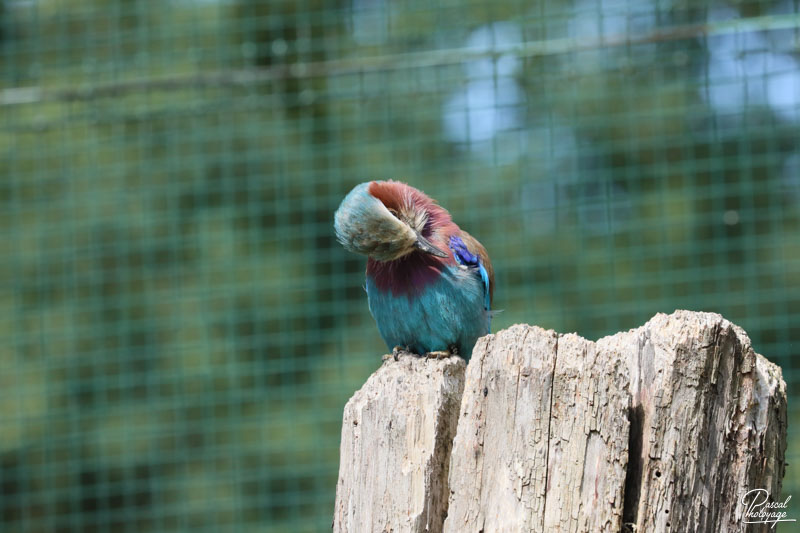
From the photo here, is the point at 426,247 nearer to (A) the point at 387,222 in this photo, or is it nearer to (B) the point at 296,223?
(A) the point at 387,222

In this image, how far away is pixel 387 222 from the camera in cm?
312

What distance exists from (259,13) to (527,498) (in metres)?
5.94

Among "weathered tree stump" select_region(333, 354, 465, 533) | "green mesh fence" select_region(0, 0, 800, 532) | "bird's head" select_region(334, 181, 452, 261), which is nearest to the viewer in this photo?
"weathered tree stump" select_region(333, 354, 465, 533)

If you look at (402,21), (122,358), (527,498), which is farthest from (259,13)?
(527,498)

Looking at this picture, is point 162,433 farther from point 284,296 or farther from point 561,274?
point 561,274

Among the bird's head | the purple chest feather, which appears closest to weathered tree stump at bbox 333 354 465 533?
the bird's head

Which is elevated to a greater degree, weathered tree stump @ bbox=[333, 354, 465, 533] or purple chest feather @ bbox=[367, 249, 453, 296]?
purple chest feather @ bbox=[367, 249, 453, 296]

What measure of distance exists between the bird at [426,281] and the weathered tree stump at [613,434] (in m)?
1.05

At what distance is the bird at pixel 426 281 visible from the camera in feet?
10.8
